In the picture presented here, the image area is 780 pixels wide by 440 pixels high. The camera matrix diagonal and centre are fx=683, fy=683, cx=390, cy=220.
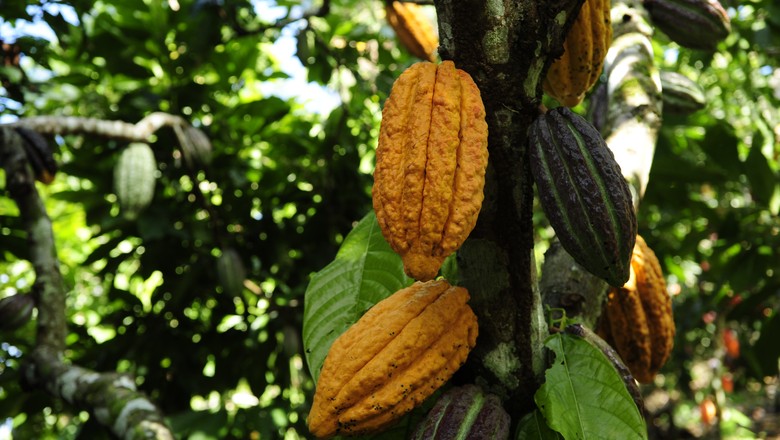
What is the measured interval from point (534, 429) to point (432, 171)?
17.3 inches

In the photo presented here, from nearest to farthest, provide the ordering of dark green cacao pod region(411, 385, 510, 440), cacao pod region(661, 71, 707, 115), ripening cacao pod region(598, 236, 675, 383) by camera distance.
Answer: dark green cacao pod region(411, 385, 510, 440) → ripening cacao pod region(598, 236, 675, 383) → cacao pod region(661, 71, 707, 115)

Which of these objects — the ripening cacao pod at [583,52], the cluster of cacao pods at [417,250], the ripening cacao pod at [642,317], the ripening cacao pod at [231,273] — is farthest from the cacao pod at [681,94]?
the ripening cacao pod at [231,273]

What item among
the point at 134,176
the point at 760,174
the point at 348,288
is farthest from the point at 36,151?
the point at 760,174

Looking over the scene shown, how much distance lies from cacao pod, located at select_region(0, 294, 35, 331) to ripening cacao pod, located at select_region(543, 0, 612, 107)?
145 cm

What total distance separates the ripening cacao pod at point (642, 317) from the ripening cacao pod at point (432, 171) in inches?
23.8

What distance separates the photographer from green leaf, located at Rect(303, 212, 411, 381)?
43.4 inches

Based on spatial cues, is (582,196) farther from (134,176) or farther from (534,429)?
(134,176)

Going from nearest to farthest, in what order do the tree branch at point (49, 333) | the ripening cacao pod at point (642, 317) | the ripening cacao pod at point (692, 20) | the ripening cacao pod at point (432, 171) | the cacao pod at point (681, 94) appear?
the ripening cacao pod at point (432, 171) → the ripening cacao pod at point (642, 317) → the tree branch at point (49, 333) → the ripening cacao pod at point (692, 20) → the cacao pod at point (681, 94)

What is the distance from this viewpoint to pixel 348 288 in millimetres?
1157

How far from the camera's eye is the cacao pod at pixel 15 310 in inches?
68.7

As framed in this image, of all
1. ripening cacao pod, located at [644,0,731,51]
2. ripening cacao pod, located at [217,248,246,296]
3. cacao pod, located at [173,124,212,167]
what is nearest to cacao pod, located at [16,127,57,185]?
cacao pod, located at [173,124,212,167]

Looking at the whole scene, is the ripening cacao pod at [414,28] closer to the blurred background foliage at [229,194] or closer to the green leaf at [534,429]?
the blurred background foliage at [229,194]

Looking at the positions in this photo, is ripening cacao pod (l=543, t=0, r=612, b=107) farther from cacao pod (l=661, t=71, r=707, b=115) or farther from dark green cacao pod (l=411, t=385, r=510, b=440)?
cacao pod (l=661, t=71, r=707, b=115)

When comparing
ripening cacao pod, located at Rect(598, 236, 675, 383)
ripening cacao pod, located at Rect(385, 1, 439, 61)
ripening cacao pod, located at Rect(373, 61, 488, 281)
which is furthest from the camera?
ripening cacao pod, located at Rect(385, 1, 439, 61)
